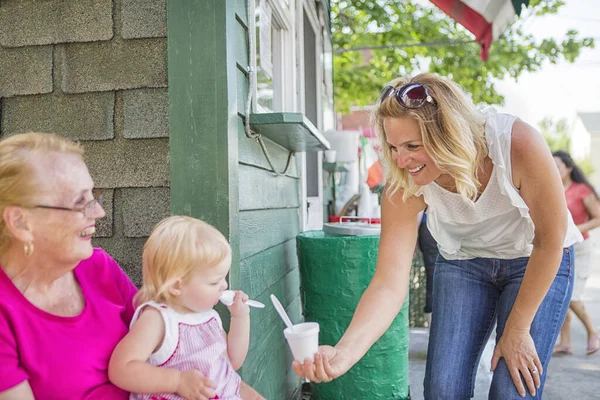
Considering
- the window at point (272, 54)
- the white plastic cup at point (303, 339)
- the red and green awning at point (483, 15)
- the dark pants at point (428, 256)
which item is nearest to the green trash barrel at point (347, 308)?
the window at point (272, 54)

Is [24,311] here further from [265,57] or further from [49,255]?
[265,57]

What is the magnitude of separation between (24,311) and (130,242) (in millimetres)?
840

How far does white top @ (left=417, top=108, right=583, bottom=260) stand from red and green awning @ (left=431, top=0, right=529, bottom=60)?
9.40 feet

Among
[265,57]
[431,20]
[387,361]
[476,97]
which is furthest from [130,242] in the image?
[476,97]

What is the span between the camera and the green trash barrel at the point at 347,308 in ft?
10.3

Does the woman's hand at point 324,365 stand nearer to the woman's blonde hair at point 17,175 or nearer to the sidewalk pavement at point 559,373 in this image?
the woman's blonde hair at point 17,175

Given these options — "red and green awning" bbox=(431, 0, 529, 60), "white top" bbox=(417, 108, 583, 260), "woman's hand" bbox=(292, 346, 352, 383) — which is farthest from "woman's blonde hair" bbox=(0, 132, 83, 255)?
"red and green awning" bbox=(431, 0, 529, 60)

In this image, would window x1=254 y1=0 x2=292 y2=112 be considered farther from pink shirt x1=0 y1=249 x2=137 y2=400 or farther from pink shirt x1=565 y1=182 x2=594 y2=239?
pink shirt x1=565 y1=182 x2=594 y2=239

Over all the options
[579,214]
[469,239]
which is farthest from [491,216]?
[579,214]

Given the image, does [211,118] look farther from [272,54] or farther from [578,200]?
[578,200]

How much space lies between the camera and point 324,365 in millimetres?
1684

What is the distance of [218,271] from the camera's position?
1607 mm

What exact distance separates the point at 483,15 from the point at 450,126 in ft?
12.1

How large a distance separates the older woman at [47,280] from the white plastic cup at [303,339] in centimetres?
22
